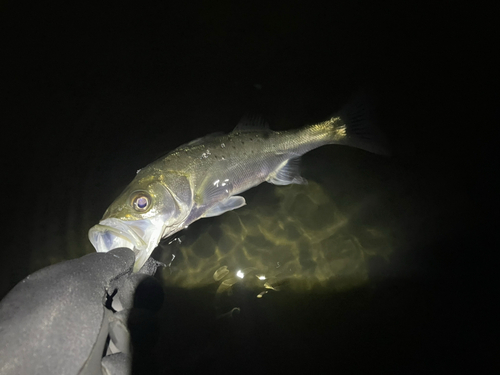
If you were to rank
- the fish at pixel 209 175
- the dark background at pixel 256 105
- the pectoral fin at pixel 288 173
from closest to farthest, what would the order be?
the fish at pixel 209 175 → the dark background at pixel 256 105 → the pectoral fin at pixel 288 173

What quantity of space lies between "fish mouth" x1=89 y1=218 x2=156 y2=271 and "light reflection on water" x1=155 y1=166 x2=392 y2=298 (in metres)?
0.86

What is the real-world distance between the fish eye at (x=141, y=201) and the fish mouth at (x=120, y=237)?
120 millimetres

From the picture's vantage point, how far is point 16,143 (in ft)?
10.0

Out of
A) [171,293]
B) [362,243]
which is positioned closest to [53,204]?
[171,293]

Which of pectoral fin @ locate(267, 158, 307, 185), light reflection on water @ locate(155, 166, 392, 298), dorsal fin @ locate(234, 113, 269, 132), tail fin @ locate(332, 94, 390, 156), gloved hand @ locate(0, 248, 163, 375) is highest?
dorsal fin @ locate(234, 113, 269, 132)

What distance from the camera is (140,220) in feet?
6.27

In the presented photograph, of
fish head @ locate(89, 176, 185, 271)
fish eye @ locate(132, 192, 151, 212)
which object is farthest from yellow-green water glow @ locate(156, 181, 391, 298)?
fish eye @ locate(132, 192, 151, 212)

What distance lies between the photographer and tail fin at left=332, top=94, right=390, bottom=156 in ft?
8.88

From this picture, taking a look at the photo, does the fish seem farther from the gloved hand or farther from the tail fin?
the gloved hand

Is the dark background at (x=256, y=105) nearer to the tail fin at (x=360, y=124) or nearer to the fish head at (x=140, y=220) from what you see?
the tail fin at (x=360, y=124)

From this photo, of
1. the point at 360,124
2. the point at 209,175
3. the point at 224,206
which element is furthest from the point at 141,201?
the point at 360,124

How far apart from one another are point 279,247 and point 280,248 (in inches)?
0.6

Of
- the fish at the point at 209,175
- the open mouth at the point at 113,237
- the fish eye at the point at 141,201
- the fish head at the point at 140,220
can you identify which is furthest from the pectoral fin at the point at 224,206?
the open mouth at the point at 113,237

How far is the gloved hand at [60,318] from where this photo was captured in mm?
1120
